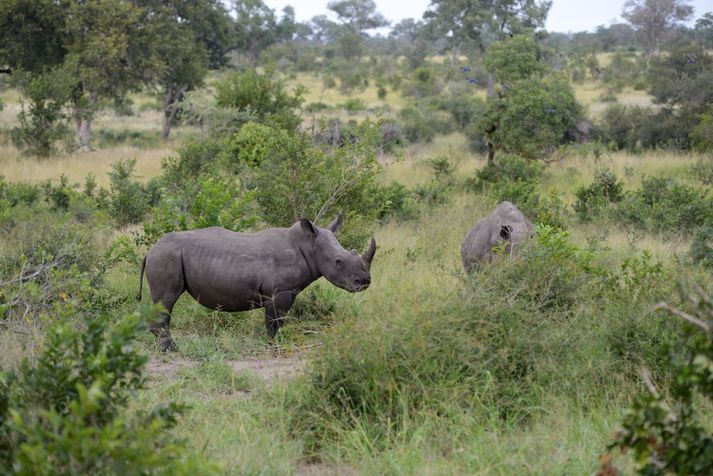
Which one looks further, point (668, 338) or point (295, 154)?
point (295, 154)

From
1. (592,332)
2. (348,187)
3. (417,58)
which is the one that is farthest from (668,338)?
(417,58)

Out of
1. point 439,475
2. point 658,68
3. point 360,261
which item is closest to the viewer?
point 439,475

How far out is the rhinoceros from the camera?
6.74 metres

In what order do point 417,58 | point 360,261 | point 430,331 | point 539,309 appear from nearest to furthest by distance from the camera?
point 430,331
point 539,309
point 360,261
point 417,58

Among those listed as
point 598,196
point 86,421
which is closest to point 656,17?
point 598,196

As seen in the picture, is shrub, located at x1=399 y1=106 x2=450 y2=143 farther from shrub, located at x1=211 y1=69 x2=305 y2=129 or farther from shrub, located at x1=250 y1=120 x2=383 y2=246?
shrub, located at x1=250 y1=120 x2=383 y2=246

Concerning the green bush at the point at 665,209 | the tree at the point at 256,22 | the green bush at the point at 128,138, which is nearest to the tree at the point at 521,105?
the green bush at the point at 665,209

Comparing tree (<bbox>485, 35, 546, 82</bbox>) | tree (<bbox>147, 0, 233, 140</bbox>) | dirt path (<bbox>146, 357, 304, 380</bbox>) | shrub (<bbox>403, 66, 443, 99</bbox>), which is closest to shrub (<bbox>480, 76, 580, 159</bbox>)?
tree (<bbox>485, 35, 546, 82</bbox>)

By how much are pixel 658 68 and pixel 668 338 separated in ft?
74.3

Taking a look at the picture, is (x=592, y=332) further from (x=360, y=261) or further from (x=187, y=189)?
(x=187, y=189)

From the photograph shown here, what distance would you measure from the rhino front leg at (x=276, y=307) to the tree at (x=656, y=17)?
5103cm

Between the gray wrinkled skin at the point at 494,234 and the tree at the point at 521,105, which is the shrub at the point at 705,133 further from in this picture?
the gray wrinkled skin at the point at 494,234

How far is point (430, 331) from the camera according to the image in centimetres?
523

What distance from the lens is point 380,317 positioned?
5.37m
